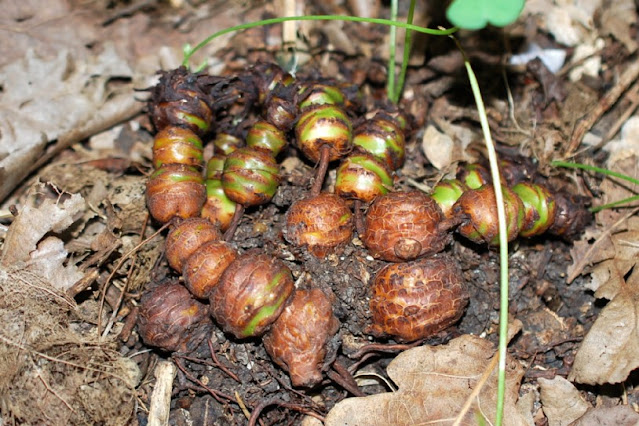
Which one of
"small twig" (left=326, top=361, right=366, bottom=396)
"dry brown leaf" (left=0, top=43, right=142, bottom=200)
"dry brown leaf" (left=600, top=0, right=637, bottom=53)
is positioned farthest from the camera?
"dry brown leaf" (left=600, top=0, right=637, bottom=53)

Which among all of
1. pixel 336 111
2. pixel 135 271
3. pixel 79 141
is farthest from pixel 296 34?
pixel 135 271

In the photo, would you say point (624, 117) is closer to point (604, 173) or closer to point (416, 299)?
point (604, 173)

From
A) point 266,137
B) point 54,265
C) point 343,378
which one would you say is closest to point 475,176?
point 266,137

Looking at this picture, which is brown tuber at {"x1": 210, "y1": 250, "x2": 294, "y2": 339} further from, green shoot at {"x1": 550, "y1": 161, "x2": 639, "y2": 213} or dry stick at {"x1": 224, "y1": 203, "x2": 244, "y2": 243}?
green shoot at {"x1": 550, "y1": 161, "x2": 639, "y2": 213}

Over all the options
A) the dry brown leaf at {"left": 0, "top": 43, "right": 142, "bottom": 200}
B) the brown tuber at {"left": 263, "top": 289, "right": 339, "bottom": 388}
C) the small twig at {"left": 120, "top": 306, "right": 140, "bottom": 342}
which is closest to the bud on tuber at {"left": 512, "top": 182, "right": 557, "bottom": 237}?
the brown tuber at {"left": 263, "top": 289, "right": 339, "bottom": 388}

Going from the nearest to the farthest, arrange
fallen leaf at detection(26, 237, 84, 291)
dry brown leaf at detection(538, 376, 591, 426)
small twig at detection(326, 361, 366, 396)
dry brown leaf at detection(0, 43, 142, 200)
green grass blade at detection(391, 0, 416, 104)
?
small twig at detection(326, 361, 366, 396)
dry brown leaf at detection(538, 376, 591, 426)
fallen leaf at detection(26, 237, 84, 291)
green grass blade at detection(391, 0, 416, 104)
dry brown leaf at detection(0, 43, 142, 200)

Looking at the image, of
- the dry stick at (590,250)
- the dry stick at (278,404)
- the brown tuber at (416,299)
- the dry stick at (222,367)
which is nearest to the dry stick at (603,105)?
the dry stick at (590,250)
